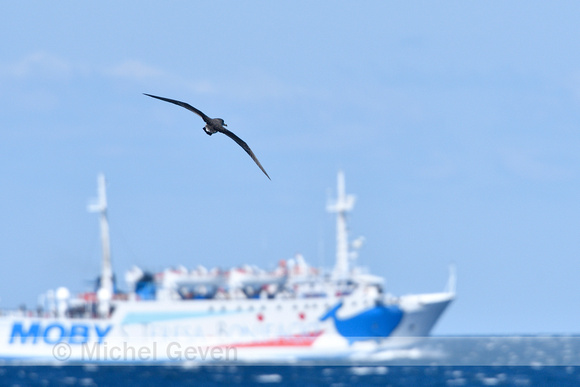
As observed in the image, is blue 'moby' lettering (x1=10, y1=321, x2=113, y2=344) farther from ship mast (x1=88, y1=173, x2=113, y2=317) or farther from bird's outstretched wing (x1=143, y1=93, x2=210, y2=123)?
bird's outstretched wing (x1=143, y1=93, x2=210, y2=123)

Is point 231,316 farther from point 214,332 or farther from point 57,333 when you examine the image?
point 57,333

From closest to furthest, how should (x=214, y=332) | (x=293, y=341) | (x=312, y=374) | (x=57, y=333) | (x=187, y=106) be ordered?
(x=187, y=106), (x=312, y=374), (x=293, y=341), (x=214, y=332), (x=57, y=333)

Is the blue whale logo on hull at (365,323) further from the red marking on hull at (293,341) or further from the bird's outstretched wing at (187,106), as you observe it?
the bird's outstretched wing at (187,106)

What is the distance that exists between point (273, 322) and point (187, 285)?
8.15 meters

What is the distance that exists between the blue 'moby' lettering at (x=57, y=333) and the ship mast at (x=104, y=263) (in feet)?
4.87

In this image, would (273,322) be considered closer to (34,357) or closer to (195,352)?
A: (195,352)

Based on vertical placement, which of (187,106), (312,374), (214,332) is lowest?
(187,106)

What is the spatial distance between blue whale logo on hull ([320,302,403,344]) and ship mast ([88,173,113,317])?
1742 cm

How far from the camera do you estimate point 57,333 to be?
89.4 meters

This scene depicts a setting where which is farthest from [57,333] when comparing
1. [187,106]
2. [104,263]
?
[187,106]
